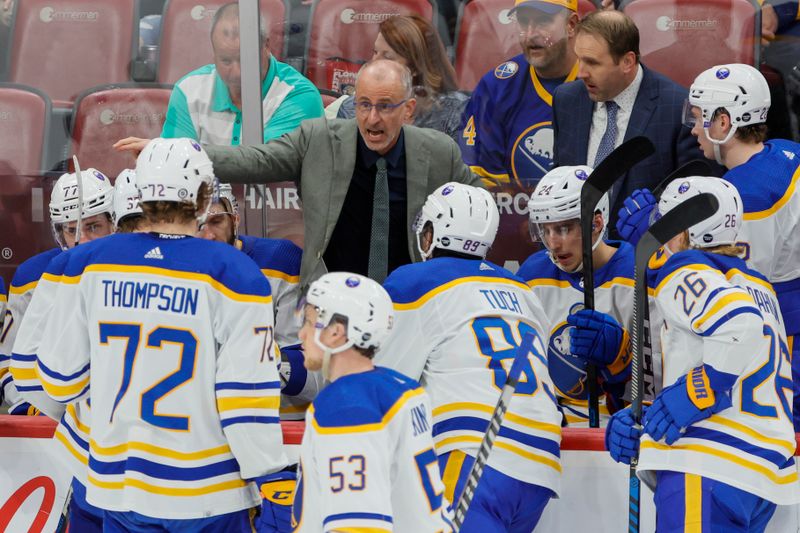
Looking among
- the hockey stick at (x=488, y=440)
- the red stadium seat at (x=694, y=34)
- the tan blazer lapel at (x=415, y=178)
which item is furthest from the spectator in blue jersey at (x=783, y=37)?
the hockey stick at (x=488, y=440)

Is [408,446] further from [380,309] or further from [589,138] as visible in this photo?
[589,138]

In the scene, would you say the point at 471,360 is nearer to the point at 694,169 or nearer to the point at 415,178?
the point at 415,178

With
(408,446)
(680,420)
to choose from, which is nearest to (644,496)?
(680,420)

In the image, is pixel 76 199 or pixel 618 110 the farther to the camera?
pixel 618 110

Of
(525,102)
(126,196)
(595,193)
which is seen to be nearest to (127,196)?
(126,196)

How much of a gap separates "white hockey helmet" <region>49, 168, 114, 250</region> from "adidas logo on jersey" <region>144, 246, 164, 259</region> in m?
1.15

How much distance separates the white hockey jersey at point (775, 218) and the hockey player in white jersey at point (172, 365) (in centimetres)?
169

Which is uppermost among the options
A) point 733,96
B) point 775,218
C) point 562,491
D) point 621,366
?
point 733,96

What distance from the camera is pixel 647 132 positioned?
438cm

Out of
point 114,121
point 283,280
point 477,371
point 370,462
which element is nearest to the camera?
point 370,462

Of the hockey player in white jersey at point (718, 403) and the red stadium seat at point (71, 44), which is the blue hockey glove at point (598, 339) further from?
the red stadium seat at point (71, 44)

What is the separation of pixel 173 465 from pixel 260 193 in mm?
1523

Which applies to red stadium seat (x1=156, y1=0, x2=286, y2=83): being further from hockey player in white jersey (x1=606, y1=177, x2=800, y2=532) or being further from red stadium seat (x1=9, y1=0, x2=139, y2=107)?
hockey player in white jersey (x1=606, y1=177, x2=800, y2=532)

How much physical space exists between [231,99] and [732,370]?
208 cm
